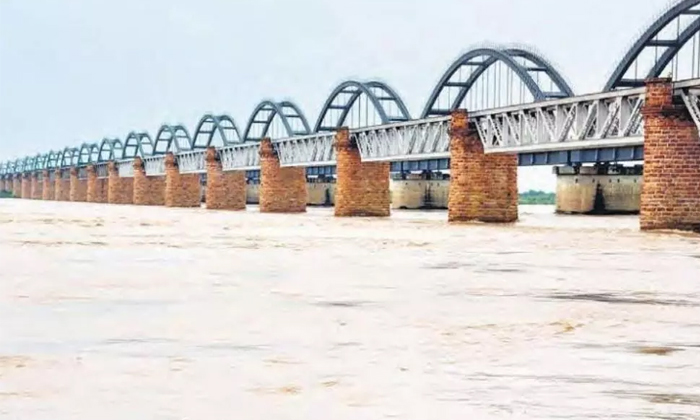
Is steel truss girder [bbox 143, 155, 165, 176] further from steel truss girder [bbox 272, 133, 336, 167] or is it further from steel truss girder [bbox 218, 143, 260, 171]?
steel truss girder [bbox 272, 133, 336, 167]

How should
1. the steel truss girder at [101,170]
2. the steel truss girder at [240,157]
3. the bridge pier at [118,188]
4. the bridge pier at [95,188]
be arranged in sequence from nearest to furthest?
the steel truss girder at [240,157], the bridge pier at [118,188], the bridge pier at [95,188], the steel truss girder at [101,170]

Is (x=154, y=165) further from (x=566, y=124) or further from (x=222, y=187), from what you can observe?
(x=566, y=124)

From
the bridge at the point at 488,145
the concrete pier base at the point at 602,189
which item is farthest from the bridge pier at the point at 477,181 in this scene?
the concrete pier base at the point at 602,189

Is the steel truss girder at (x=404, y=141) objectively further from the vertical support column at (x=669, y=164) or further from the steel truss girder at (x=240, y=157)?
the steel truss girder at (x=240, y=157)

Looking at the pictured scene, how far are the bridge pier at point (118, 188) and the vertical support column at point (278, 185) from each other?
5449 cm

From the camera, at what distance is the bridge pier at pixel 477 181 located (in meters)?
48.0

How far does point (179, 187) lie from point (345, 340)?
10265 cm

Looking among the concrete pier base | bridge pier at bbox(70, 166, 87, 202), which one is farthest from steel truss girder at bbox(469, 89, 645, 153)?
bridge pier at bbox(70, 166, 87, 202)

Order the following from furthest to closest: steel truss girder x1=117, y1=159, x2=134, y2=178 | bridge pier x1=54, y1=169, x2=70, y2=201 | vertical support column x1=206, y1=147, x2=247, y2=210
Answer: bridge pier x1=54, y1=169, x2=70, y2=201
steel truss girder x1=117, y1=159, x2=134, y2=178
vertical support column x1=206, y1=147, x2=247, y2=210

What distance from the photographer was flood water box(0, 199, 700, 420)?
23.6ft

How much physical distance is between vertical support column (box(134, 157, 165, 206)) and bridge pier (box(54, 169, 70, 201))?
4265cm

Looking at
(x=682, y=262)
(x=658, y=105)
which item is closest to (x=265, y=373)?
(x=682, y=262)

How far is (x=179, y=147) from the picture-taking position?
13500 cm

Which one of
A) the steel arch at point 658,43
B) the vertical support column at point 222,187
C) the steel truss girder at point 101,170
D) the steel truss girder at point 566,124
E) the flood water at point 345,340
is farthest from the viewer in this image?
the steel truss girder at point 101,170
